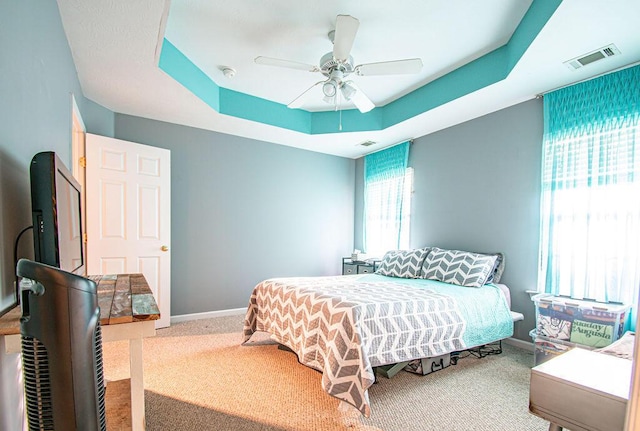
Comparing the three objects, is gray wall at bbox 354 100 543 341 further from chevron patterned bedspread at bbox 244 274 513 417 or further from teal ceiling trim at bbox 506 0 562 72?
teal ceiling trim at bbox 506 0 562 72

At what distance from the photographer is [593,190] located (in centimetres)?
249

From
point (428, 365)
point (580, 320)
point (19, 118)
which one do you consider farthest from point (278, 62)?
point (580, 320)

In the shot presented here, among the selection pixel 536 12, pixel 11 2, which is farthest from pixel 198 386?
pixel 536 12

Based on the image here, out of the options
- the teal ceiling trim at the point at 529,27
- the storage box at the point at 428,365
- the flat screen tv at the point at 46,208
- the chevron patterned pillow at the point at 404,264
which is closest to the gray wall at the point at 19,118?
the flat screen tv at the point at 46,208

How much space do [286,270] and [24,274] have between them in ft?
13.2

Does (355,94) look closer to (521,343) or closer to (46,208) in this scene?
(46,208)

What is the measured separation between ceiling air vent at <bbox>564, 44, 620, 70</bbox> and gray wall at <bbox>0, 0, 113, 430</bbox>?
3229mm

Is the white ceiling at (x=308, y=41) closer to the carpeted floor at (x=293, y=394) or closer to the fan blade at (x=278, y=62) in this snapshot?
the fan blade at (x=278, y=62)

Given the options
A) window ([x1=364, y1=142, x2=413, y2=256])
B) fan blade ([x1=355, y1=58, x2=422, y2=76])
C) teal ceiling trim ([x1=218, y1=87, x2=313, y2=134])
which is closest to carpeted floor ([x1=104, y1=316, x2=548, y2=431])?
window ([x1=364, y1=142, x2=413, y2=256])

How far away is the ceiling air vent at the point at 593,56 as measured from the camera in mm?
2104

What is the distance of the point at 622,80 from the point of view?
7.68ft

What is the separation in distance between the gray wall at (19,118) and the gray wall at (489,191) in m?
3.57

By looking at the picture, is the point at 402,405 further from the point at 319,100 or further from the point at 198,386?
the point at 319,100

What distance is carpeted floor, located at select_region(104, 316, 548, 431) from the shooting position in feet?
5.85
